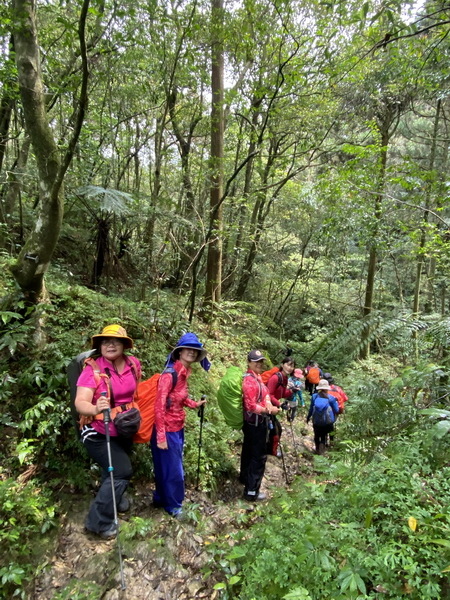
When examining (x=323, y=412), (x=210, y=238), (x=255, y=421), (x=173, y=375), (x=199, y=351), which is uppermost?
(x=210, y=238)

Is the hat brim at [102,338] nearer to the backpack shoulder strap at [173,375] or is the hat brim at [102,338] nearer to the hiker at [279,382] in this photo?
the backpack shoulder strap at [173,375]

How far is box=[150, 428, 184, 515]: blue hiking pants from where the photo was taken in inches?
158

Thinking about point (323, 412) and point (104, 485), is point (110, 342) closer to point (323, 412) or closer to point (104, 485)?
point (104, 485)

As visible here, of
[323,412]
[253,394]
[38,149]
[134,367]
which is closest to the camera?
[134,367]

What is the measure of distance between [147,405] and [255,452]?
1.84 metres

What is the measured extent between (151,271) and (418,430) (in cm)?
664

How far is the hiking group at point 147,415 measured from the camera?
3.49m

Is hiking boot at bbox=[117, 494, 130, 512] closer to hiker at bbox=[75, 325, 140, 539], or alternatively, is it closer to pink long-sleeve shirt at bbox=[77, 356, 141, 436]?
hiker at bbox=[75, 325, 140, 539]

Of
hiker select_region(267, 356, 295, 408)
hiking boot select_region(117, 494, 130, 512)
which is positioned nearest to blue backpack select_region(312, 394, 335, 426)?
hiker select_region(267, 356, 295, 408)

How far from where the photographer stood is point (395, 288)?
795 inches

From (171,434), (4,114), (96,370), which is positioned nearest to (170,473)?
(171,434)

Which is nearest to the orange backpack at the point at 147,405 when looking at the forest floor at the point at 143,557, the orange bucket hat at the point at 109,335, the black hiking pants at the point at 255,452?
the orange bucket hat at the point at 109,335

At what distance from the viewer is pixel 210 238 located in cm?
888

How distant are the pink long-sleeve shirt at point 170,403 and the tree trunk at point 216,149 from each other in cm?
428
